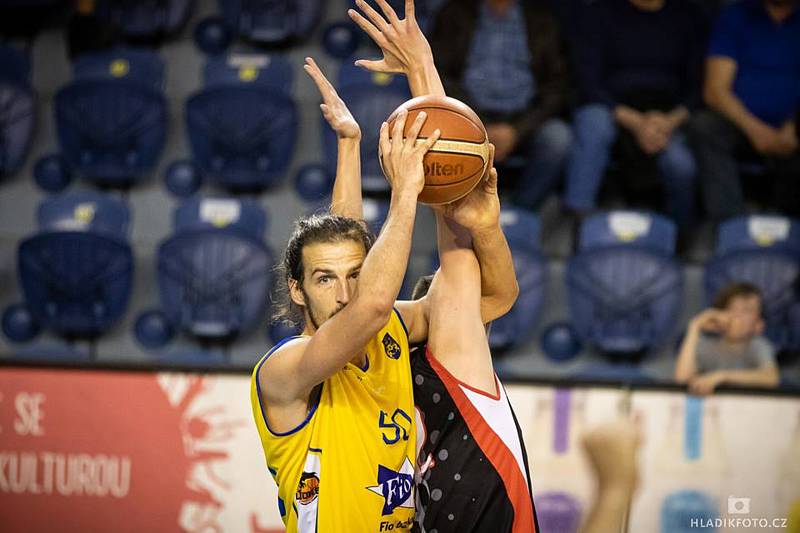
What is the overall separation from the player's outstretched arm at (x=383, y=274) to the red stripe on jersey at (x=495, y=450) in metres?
0.41

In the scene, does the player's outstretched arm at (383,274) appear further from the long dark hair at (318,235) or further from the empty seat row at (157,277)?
the empty seat row at (157,277)

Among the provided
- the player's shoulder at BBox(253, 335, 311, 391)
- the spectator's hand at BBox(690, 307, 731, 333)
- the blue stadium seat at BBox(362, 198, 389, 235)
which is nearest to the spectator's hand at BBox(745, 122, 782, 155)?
the spectator's hand at BBox(690, 307, 731, 333)

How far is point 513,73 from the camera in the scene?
258 inches

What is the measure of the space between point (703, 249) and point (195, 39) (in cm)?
373

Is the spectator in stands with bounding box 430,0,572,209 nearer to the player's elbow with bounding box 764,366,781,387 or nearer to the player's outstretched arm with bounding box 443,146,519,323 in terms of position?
the player's elbow with bounding box 764,366,781,387

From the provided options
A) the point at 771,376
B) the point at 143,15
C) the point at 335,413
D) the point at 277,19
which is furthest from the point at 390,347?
the point at 143,15

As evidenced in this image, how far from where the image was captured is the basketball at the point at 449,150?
2.76m

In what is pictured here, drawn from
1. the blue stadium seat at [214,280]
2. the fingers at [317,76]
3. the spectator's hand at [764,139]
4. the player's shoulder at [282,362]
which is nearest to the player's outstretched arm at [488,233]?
the player's shoulder at [282,362]

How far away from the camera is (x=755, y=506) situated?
4223mm

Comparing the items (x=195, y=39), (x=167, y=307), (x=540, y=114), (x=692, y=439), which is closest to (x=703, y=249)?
(x=540, y=114)

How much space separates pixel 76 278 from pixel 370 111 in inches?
78.0

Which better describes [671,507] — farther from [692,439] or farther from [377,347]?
[377,347]

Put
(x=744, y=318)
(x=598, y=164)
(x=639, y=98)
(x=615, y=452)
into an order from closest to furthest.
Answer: (x=615, y=452)
(x=744, y=318)
(x=598, y=164)
(x=639, y=98)

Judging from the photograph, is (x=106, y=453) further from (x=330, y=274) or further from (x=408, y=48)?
(x=408, y=48)
